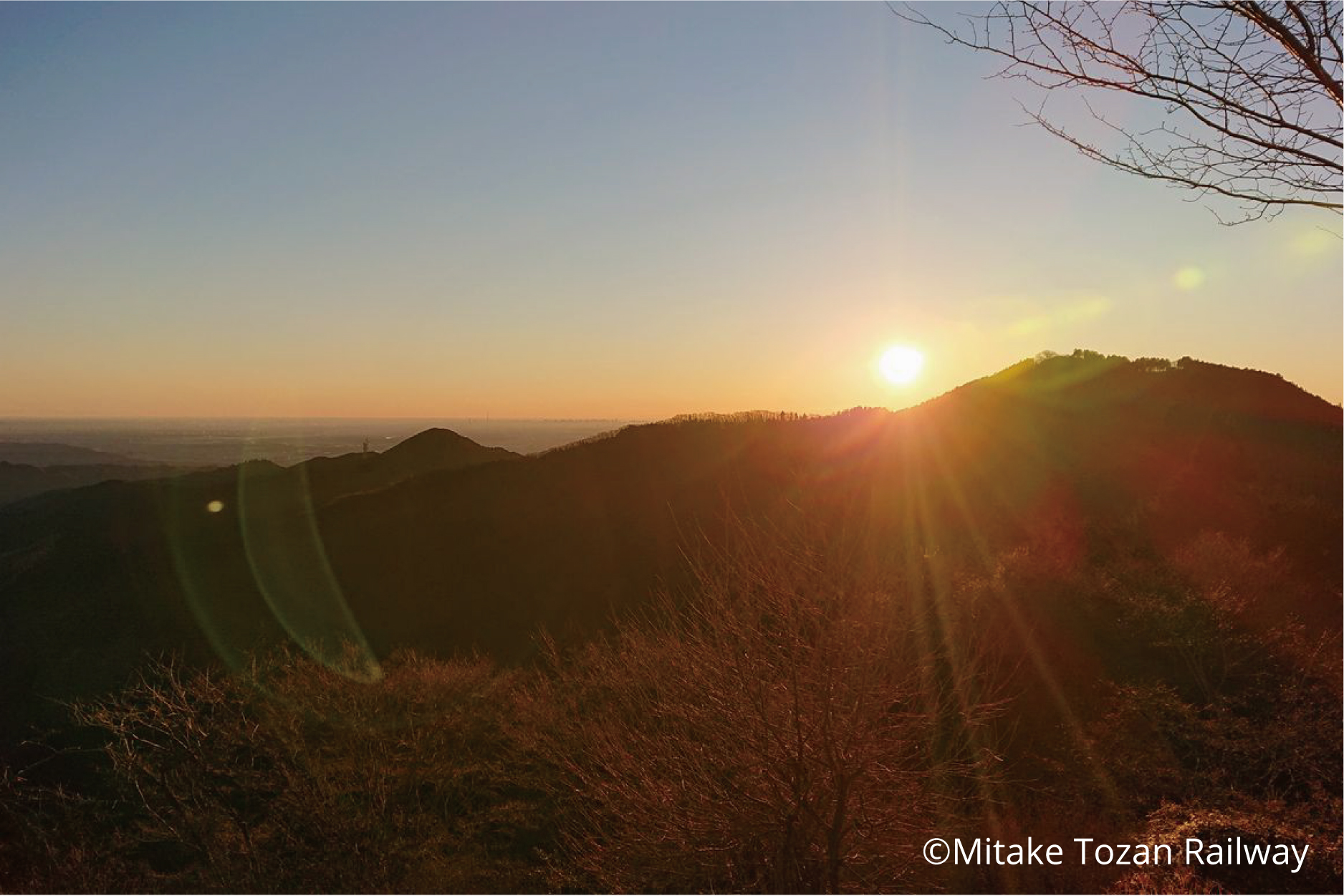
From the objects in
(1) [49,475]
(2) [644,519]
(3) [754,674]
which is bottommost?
(1) [49,475]

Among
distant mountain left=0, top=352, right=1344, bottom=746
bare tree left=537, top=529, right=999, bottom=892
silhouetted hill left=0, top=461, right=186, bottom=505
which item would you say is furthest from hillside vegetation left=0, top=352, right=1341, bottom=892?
silhouetted hill left=0, top=461, right=186, bottom=505

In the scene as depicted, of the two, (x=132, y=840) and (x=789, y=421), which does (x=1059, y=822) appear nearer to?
(x=132, y=840)

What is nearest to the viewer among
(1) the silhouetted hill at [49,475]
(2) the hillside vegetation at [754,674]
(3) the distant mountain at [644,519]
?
(2) the hillside vegetation at [754,674]

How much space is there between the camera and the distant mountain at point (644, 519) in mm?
35500

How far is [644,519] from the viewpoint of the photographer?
4822 centimetres

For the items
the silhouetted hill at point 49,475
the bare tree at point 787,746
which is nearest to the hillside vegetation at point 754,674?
the bare tree at point 787,746

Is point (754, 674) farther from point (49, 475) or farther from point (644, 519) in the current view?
point (49, 475)

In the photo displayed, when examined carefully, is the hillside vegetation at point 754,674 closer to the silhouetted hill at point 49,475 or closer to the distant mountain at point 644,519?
the distant mountain at point 644,519

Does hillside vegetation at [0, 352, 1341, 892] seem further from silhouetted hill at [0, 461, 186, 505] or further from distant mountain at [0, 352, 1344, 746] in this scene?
silhouetted hill at [0, 461, 186, 505]

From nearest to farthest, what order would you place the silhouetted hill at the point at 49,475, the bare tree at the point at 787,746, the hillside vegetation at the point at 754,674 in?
the bare tree at the point at 787,746
the hillside vegetation at the point at 754,674
the silhouetted hill at the point at 49,475

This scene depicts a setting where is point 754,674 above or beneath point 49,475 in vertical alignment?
above

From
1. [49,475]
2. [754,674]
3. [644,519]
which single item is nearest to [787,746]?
[754,674]

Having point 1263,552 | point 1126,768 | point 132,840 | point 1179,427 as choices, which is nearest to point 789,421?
point 1179,427

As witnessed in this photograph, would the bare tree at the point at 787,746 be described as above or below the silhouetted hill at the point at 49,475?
above
